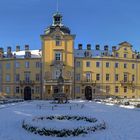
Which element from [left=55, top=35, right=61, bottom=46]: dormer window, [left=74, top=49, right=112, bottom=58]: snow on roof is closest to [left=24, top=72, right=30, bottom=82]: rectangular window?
[left=55, top=35, right=61, bottom=46]: dormer window

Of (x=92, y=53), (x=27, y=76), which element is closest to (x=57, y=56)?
(x=27, y=76)

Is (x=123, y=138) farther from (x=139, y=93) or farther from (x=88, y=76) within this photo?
(x=139, y=93)

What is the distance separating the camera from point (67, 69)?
64938mm

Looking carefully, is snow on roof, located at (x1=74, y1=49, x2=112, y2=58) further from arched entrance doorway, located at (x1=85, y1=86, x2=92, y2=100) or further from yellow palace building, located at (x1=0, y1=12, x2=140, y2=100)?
arched entrance doorway, located at (x1=85, y1=86, x2=92, y2=100)

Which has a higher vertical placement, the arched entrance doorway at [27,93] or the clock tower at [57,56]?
the clock tower at [57,56]

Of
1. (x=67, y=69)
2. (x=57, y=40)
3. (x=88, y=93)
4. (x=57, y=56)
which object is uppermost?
(x=57, y=40)

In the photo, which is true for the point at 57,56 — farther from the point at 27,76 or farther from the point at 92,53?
the point at 92,53

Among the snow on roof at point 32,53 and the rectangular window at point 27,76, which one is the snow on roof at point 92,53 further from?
the rectangular window at point 27,76

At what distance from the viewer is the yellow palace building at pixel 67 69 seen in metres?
64.7

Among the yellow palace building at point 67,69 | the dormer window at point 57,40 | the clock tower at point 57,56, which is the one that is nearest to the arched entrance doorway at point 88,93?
the yellow palace building at point 67,69

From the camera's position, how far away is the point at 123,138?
14.4 m

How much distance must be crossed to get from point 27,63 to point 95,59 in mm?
14319

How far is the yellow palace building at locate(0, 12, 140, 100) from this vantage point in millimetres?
64688

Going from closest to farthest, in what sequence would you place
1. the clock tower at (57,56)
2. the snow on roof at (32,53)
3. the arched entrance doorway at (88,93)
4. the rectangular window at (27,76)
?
1. the clock tower at (57,56)
2. the rectangular window at (27,76)
3. the arched entrance doorway at (88,93)
4. the snow on roof at (32,53)
